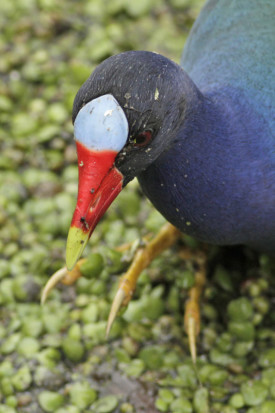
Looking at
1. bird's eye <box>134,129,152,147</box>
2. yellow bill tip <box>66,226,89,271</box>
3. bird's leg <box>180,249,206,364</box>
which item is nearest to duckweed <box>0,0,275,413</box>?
bird's leg <box>180,249,206,364</box>

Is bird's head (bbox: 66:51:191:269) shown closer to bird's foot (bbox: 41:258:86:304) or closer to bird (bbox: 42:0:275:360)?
bird (bbox: 42:0:275:360)

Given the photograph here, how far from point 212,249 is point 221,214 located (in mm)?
545

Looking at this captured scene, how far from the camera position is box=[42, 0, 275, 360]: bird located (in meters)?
1.56

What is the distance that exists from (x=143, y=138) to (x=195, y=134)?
0.70 ft

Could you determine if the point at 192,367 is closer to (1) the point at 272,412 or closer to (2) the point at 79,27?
(1) the point at 272,412

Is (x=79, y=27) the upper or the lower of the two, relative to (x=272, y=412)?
upper

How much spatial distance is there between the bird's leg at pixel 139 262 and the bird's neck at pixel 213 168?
1.14 ft

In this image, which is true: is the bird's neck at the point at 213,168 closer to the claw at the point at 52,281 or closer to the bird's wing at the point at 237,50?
the bird's wing at the point at 237,50

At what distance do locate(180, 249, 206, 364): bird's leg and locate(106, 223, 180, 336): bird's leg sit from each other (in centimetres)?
10

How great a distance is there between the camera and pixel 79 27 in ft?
10.8

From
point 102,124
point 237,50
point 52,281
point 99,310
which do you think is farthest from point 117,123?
point 99,310

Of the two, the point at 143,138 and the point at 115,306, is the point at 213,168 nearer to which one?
the point at 143,138

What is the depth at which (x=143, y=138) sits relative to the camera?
162cm

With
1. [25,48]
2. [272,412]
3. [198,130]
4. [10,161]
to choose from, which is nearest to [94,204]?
[198,130]
